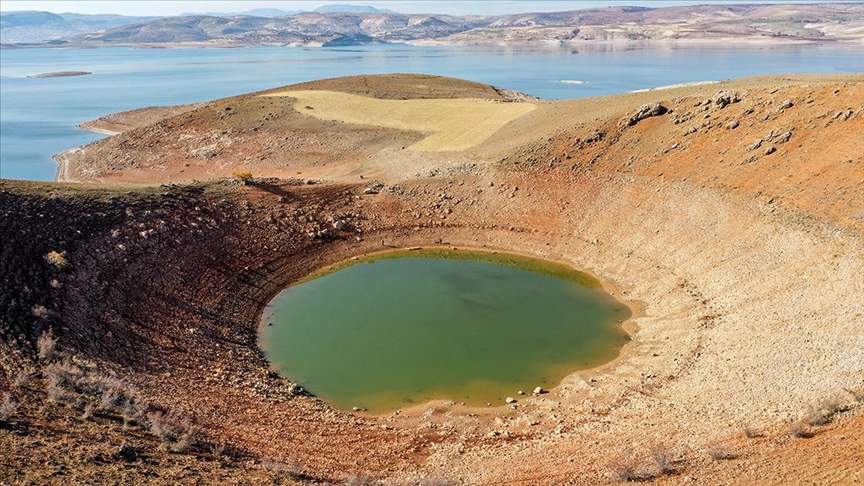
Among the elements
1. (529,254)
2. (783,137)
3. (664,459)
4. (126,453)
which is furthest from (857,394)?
(783,137)

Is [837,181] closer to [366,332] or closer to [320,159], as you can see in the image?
[366,332]

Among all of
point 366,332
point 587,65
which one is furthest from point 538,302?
point 587,65

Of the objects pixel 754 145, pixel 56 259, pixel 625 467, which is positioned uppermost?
pixel 754 145

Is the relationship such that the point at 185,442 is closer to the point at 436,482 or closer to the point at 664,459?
the point at 436,482

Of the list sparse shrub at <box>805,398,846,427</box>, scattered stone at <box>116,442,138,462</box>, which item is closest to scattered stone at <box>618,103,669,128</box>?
sparse shrub at <box>805,398,846,427</box>

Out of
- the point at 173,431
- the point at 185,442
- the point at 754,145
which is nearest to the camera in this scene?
the point at 185,442

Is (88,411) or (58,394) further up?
(58,394)
